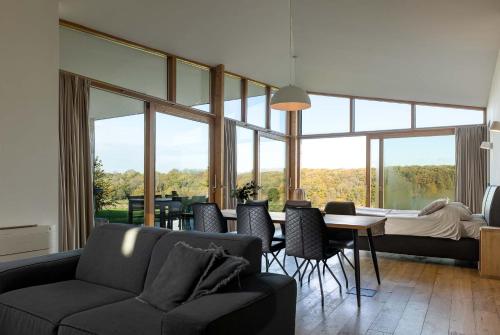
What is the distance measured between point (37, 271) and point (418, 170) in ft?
25.0

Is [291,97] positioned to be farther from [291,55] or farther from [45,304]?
[45,304]

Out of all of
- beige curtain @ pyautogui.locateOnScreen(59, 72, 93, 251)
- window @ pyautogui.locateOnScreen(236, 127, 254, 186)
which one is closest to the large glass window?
window @ pyautogui.locateOnScreen(236, 127, 254, 186)

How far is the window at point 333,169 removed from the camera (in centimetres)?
892

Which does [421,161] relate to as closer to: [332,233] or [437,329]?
[332,233]

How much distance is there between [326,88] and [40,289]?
760cm

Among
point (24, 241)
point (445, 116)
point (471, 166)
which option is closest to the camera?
point (24, 241)

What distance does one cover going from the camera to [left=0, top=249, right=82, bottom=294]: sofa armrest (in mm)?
2475

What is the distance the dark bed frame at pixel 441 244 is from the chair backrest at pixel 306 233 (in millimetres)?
2118

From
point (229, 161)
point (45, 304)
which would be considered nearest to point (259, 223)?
point (45, 304)

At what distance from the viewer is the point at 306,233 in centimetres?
367

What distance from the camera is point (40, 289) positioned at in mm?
2443

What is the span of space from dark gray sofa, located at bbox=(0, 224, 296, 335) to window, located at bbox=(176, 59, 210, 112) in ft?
12.7

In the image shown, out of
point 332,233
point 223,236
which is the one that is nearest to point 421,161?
point 332,233

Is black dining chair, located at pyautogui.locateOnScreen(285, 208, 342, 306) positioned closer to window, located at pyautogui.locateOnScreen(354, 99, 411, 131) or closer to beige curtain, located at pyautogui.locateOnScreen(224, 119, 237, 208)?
beige curtain, located at pyautogui.locateOnScreen(224, 119, 237, 208)
